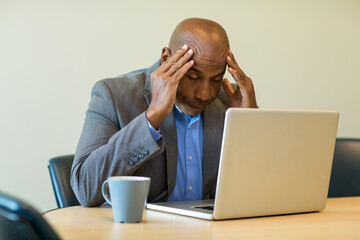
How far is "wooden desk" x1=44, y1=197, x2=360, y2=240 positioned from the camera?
102 cm

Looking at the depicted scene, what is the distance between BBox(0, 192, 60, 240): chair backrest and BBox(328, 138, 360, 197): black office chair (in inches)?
75.6

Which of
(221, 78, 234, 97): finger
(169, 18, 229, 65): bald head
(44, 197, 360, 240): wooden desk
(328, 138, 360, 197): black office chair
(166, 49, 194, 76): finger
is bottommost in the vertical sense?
(328, 138, 360, 197): black office chair

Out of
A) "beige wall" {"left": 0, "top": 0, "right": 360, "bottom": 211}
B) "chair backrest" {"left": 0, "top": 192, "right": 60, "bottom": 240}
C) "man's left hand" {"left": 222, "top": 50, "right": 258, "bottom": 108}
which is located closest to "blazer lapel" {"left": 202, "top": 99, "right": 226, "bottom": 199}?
"man's left hand" {"left": 222, "top": 50, "right": 258, "bottom": 108}

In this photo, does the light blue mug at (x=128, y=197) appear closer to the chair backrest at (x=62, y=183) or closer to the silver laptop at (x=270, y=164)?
the silver laptop at (x=270, y=164)

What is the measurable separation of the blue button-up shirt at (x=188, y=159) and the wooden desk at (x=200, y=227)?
49 centimetres

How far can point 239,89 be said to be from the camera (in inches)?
77.3

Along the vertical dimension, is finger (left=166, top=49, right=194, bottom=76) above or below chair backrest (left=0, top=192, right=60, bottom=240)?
above

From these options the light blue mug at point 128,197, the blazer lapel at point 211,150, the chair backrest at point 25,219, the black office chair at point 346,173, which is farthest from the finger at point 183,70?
the chair backrest at point 25,219

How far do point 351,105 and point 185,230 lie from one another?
2218 mm

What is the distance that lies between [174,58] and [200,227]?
2.40ft

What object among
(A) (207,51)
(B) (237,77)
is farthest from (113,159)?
(B) (237,77)

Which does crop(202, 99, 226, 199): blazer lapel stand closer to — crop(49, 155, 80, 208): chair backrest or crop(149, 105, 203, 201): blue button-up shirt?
crop(149, 105, 203, 201): blue button-up shirt

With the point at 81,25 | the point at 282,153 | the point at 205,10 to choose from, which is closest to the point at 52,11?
the point at 81,25

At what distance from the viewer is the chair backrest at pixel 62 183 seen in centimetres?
171
